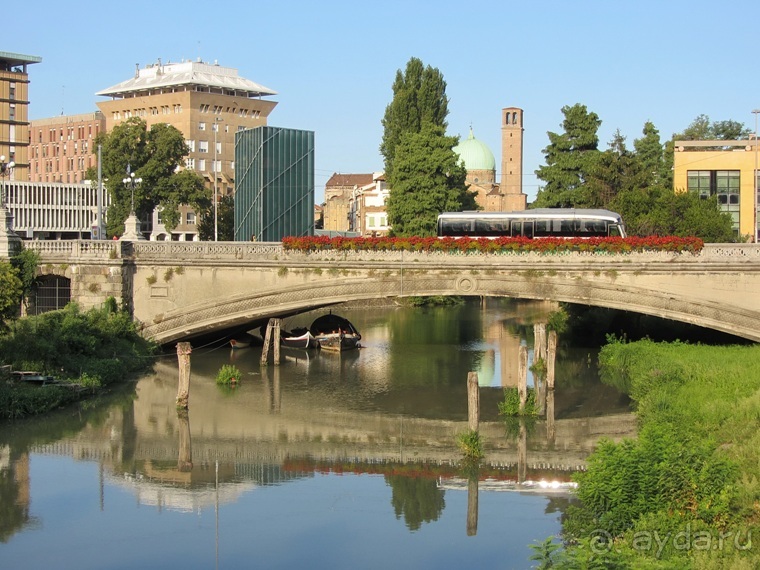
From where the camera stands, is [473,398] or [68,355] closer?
[473,398]

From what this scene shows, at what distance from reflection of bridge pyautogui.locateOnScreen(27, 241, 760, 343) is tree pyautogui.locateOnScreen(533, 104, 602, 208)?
33.1 meters

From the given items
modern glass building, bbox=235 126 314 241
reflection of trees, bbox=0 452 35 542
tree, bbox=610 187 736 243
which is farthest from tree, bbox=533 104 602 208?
reflection of trees, bbox=0 452 35 542

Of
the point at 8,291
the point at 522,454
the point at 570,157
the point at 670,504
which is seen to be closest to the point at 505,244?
the point at 522,454

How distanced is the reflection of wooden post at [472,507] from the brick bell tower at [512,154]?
107m

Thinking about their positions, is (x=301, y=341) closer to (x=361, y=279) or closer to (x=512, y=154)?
(x=361, y=279)

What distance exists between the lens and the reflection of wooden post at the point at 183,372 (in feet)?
119

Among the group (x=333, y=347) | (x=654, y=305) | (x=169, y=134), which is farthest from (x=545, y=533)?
(x=169, y=134)

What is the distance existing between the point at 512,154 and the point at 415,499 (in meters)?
110

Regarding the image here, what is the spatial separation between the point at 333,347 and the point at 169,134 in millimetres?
28639

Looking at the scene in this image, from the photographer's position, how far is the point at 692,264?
41.8 metres

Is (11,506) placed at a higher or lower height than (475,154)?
lower

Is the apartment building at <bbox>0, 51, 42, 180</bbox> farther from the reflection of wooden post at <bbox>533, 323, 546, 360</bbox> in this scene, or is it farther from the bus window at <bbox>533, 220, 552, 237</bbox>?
the reflection of wooden post at <bbox>533, 323, 546, 360</bbox>

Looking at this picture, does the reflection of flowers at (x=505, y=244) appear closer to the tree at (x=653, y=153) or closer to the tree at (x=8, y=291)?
the tree at (x=8, y=291)

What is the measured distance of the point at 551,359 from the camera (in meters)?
40.2
